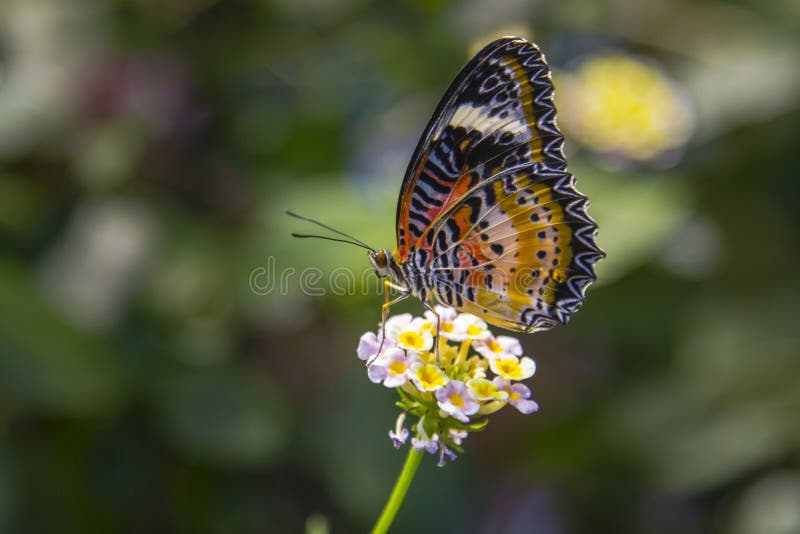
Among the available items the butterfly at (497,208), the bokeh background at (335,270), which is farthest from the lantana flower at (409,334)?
the bokeh background at (335,270)

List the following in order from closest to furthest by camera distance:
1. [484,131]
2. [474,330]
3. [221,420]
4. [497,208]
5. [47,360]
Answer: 1. [474,330]
2. [484,131]
3. [497,208]
4. [47,360]
5. [221,420]

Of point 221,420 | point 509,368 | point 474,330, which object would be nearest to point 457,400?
point 509,368

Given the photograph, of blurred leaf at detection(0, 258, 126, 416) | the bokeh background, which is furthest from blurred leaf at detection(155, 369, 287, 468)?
blurred leaf at detection(0, 258, 126, 416)

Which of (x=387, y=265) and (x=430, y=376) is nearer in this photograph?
(x=430, y=376)

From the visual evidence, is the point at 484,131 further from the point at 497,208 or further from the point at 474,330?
the point at 474,330

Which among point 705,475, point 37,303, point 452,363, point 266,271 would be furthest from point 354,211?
point 705,475

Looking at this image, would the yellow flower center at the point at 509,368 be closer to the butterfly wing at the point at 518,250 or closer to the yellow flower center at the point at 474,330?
the yellow flower center at the point at 474,330
